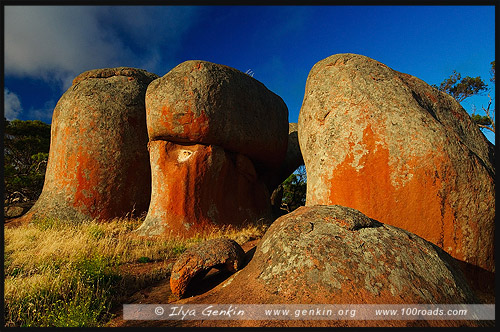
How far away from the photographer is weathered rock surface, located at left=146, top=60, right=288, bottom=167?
5.97 m

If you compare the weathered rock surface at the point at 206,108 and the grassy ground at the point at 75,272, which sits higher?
the weathered rock surface at the point at 206,108

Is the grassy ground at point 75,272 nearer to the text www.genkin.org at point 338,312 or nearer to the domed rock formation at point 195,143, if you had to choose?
the domed rock formation at point 195,143

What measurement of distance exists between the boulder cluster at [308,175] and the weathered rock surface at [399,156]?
0.01 m

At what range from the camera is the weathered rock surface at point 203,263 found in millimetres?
2193

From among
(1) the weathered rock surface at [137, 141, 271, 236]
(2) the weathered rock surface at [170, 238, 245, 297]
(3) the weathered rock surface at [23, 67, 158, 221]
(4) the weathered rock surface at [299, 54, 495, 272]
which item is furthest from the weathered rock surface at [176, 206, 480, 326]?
(3) the weathered rock surface at [23, 67, 158, 221]

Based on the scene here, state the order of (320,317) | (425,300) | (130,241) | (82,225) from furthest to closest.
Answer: (82,225) < (130,241) < (425,300) < (320,317)

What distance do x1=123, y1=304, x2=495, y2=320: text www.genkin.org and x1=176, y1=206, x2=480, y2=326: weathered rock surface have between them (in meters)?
0.03

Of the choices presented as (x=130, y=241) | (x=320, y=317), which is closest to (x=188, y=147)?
(x=130, y=241)

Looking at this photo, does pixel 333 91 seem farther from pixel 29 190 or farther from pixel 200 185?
pixel 29 190

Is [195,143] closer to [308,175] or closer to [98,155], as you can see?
[98,155]

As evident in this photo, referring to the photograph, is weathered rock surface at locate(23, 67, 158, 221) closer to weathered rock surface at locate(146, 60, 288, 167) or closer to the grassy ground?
the grassy ground

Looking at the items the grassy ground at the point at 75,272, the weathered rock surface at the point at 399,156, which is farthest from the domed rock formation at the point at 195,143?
the weathered rock surface at the point at 399,156

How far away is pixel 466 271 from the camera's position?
2959mm

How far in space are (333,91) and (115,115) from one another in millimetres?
5988
